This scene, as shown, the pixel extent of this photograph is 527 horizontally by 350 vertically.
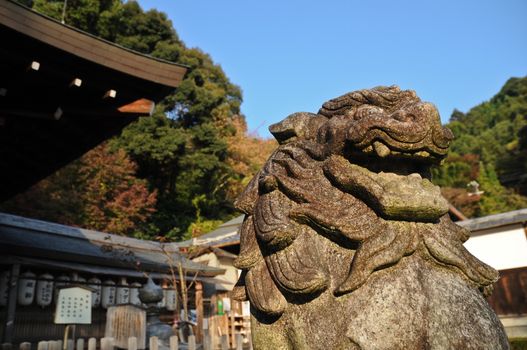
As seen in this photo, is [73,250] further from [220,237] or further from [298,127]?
[298,127]

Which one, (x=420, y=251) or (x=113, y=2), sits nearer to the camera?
(x=420, y=251)

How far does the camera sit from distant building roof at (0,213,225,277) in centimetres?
829

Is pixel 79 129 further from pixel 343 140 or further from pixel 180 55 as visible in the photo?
pixel 180 55

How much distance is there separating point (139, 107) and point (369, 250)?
335cm

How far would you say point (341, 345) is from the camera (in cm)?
163

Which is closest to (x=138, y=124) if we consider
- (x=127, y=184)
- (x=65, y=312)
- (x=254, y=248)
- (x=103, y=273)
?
(x=127, y=184)

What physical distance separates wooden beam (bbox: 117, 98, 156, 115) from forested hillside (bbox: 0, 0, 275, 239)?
38.0ft

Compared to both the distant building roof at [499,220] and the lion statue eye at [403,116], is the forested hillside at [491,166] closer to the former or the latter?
the distant building roof at [499,220]

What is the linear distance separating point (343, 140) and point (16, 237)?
9019mm

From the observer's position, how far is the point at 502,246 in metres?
10.7

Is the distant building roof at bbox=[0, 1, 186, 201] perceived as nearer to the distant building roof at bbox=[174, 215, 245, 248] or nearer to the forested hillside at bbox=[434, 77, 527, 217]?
the distant building roof at bbox=[174, 215, 245, 248]

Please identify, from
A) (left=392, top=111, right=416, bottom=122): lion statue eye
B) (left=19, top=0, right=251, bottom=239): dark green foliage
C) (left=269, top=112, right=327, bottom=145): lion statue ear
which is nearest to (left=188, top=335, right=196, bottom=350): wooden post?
(left=269, top=112, right=327, bottom=145): lion statue ear

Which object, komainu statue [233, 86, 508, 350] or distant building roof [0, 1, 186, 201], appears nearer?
komainu statue [233, 86, 508, 350]

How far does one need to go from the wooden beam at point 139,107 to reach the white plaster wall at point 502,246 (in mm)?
9360
